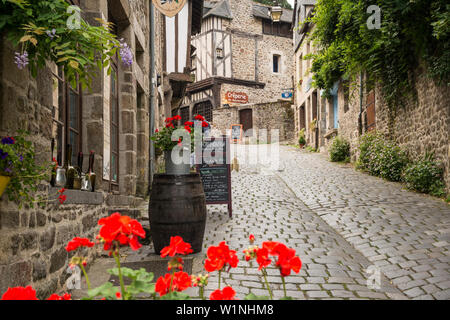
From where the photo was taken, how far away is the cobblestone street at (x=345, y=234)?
3.02 meters

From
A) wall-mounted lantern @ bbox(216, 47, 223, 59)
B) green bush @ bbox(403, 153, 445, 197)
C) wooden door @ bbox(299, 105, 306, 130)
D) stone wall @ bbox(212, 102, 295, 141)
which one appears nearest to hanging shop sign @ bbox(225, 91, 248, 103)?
stone wall @ bbox(212, 102, 295, 141)

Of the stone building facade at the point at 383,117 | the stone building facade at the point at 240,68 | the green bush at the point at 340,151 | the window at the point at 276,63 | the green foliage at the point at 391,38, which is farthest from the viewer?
the window at the point at 276,63

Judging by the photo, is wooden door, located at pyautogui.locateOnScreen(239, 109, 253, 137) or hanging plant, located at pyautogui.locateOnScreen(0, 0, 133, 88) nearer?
hanging plant, located at pyautogui.locateOnScreen(0, 0, 133, 88)

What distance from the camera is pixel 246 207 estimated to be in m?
6.39

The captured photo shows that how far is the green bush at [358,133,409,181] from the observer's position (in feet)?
25.5

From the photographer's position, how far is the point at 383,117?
28.9ft

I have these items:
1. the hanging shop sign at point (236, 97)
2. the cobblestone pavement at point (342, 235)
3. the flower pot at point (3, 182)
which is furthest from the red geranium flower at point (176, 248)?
the hanging shop sign at point (236, 97)

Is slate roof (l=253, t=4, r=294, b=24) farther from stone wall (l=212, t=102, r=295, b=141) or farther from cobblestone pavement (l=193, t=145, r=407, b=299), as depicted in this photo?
cobblestone pavement (l=193, t=145, r=407, b=299)

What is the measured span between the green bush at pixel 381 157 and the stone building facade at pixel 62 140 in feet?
17.3

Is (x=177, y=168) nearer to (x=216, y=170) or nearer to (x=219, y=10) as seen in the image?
(x=216, y=170)

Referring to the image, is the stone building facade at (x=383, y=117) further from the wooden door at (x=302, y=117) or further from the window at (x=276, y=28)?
the window at (x=276, y=28)

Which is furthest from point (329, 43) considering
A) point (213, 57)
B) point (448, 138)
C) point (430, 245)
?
point (213, 57)

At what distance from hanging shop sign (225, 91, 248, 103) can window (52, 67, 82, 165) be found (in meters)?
20.0

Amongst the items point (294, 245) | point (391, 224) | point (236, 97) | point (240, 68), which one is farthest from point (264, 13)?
point (294, 245)
